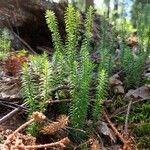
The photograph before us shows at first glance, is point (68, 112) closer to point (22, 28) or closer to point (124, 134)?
point (124, 134)

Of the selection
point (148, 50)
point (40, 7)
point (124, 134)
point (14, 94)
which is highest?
point (40, 7)

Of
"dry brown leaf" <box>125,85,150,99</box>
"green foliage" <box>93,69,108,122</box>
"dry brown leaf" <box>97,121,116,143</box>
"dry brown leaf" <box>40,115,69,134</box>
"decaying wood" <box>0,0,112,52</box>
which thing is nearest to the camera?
"dry brown leaf" <box>40,115,69,134</box>

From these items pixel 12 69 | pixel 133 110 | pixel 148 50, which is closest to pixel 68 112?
pixel 133 110

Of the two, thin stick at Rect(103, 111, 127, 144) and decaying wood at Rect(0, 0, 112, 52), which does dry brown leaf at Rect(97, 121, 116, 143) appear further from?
decaying wood at Rect(0, 0, 112, 52)

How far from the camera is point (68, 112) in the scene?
9.04ft

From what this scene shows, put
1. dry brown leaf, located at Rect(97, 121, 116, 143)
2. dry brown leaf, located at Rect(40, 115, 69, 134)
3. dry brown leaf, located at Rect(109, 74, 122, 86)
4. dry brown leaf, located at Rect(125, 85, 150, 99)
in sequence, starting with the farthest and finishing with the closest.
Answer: dry brown leaf, located at Rect(109, 74, 122, 86), dry brown leaf, located at Rect(125, 85, 150, 99), dry brown leaf, located at Rect(97, 121, 116, 143), dry brown leaf, located at Rect(40, 115, 69, 134)

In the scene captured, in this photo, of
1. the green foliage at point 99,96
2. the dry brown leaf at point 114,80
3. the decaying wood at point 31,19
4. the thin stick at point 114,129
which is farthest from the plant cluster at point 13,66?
the decaying wood at point 31,19

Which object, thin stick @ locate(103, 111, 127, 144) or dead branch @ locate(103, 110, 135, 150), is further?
thin stick @ locate(103, 111, 127, 144)

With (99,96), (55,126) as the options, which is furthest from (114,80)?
(55,126)

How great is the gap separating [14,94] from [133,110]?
3.33ft

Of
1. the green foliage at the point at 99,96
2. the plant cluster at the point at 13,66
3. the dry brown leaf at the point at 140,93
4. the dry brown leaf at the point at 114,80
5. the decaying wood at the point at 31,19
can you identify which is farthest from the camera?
the decaying wood at the point at 31,19

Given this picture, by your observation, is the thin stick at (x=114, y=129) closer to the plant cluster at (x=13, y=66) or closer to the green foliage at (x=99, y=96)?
the green foliage at (x=99, y=96)

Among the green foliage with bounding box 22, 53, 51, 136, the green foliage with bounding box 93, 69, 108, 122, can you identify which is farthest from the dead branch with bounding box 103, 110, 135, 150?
the green foliage with bounding box 22, 53, 51, 136

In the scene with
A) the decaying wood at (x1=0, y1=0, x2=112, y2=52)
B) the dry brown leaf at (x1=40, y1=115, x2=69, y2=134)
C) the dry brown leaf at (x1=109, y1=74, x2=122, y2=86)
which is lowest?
the dry brown leaf at (x1=40, y1=115, x2=69, y2=134)
